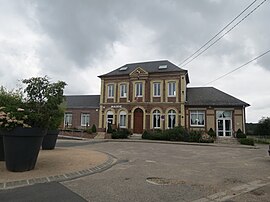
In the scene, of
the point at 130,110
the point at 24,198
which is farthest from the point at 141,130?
the point at 24,198

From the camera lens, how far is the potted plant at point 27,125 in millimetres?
6945

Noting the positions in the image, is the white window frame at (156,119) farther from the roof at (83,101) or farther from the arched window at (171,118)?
the roof at (83,101)

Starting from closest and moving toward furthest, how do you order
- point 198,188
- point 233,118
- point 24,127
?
point 198,188
point 24,127
point 233,118

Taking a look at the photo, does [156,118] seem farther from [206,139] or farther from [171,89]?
[206,139]

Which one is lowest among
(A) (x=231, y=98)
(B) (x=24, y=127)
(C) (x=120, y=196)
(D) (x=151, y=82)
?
(C) (x=120, y=196)

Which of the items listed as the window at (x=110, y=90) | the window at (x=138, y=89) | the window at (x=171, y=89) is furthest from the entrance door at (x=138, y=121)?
the window at (x=171, y=89)

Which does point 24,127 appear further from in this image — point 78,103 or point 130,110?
point 78,103

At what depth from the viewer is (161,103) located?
2891cm

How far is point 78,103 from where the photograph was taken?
35781mm

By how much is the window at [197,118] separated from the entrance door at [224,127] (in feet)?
5.87

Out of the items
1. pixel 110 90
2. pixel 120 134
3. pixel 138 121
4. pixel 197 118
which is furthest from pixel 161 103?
pixel 110 90

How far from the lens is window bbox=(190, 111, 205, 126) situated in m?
27.9

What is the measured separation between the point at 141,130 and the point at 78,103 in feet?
37.0

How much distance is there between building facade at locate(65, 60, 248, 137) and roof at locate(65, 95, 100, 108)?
6.51 feet
